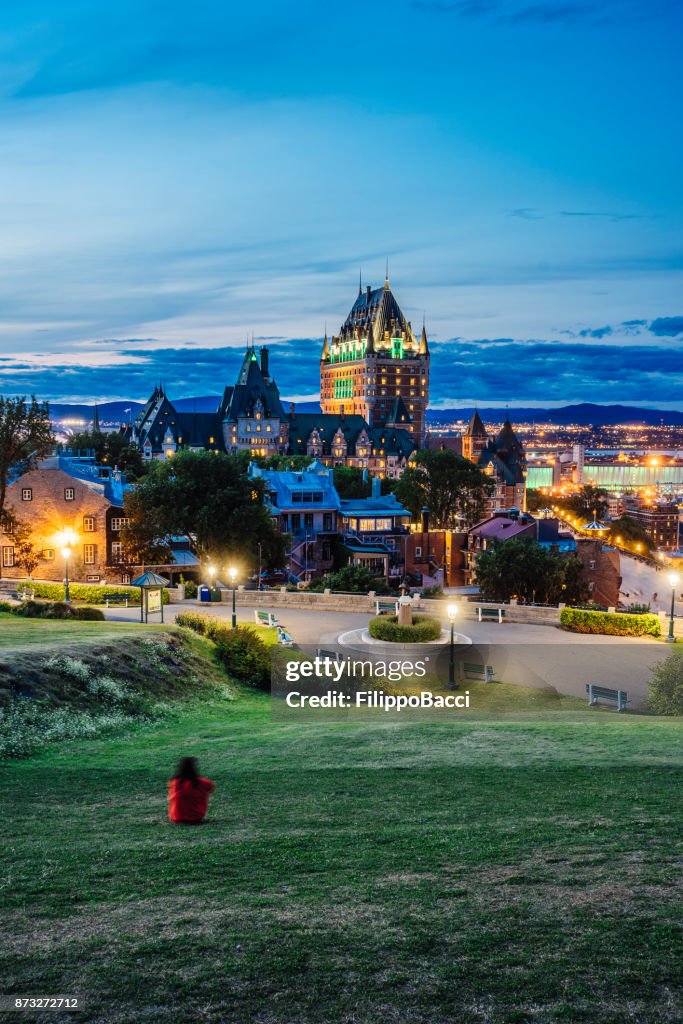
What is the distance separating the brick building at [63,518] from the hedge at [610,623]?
101ft

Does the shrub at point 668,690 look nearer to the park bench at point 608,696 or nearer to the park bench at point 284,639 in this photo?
the park bench at point 608,696

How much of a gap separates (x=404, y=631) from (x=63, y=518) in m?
30.8

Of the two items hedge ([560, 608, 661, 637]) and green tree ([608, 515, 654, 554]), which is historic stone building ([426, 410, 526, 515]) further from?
hedge ([560, 608, 661, 637])

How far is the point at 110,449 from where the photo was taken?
118m

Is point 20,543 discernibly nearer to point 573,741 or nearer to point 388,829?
point 573,741

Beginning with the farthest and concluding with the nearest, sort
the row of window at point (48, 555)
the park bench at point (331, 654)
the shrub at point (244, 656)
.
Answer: the row of window at point (48, 555), the park bench at point (331, 654), the shrub at point (244, 656)

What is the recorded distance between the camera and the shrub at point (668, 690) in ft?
77.2

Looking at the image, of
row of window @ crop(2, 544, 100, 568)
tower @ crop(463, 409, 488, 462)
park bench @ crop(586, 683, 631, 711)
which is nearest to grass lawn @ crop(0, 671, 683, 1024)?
park bench @ crop(586, 683, 631, 711)

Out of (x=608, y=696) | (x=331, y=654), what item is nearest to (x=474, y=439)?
(x=331, y=654)

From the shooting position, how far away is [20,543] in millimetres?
51344

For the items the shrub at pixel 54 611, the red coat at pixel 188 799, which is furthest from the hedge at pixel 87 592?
the red coat at pixel 188 799

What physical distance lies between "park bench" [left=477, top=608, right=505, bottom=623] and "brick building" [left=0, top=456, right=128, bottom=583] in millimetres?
26408

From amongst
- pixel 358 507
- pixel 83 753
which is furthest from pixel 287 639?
pixel 358 507

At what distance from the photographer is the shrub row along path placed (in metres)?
28.0
